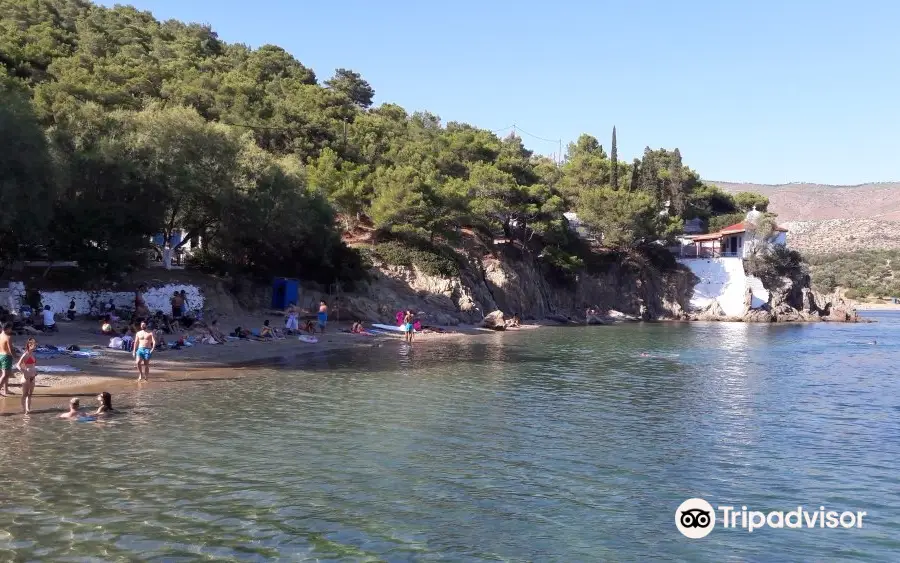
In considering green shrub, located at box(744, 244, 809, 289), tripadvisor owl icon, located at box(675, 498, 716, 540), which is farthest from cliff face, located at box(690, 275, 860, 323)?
tripadvisor owl icon, located at box(675, 498, 716, 540)

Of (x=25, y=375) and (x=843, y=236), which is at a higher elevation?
(x=843, y=236)

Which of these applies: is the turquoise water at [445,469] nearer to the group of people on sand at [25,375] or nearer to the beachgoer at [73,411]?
the beachgoer at [73,411]

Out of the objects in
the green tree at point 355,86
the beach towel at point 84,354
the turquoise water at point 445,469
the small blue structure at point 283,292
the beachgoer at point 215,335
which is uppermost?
the green tree at point 355,86

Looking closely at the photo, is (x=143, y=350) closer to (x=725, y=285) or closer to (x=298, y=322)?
(x=298, y=322)

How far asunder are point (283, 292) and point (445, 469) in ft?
89.4

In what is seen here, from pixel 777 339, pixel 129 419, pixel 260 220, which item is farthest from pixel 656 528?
pixel 777 339

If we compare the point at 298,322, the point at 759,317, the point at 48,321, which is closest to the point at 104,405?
the point at 48,321

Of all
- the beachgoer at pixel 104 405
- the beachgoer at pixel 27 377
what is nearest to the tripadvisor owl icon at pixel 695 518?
the beachgoer at pixel 104 405

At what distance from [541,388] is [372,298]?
2213 cm

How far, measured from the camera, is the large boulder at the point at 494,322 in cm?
4762

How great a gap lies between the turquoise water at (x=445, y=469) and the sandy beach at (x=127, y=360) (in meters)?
1.35

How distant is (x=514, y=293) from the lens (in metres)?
57.3

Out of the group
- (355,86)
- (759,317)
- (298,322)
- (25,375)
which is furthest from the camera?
(355,86)

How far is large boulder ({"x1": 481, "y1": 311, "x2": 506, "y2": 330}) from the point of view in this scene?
47.6 m
